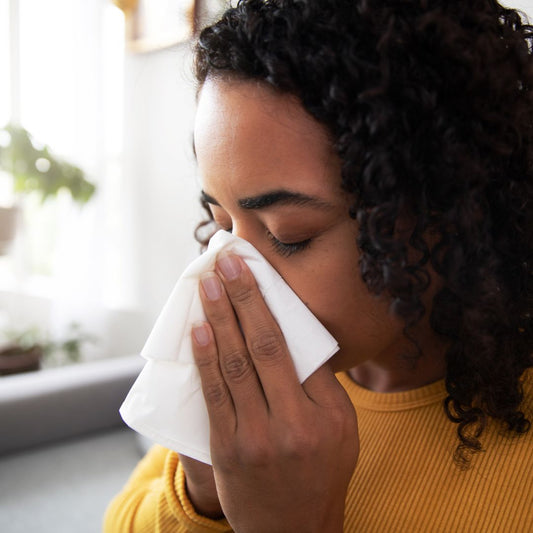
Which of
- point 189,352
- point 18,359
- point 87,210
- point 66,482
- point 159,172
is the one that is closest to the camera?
point 189,352

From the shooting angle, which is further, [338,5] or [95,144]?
[95,144]

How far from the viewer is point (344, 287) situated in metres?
0.62

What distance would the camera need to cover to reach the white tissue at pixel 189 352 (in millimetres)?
622

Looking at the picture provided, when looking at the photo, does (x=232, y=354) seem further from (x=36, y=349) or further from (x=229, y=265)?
(x=36, y=349)

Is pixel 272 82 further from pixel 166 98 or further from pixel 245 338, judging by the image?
pixel 166 98

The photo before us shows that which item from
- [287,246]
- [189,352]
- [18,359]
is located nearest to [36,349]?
[18,359]

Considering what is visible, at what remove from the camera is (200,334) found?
646 millimetres

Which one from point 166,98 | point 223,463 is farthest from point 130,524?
point 166,98

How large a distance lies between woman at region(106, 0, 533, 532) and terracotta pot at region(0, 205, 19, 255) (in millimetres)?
1683

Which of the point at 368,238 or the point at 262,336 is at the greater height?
the point at 368,238

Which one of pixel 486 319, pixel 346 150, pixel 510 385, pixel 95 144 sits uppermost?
pixel 346 150

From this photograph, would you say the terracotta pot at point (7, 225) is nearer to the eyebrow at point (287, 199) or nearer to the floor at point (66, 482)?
the floor at point (66, 482)

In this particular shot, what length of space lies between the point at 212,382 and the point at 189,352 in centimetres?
5

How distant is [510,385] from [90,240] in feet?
7.49
